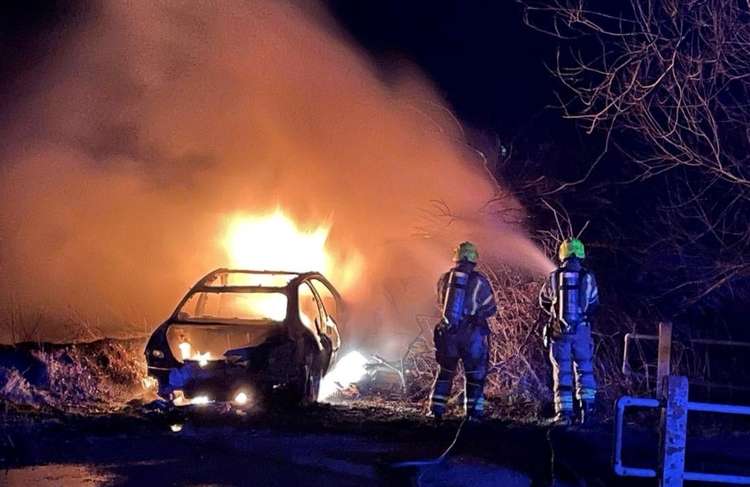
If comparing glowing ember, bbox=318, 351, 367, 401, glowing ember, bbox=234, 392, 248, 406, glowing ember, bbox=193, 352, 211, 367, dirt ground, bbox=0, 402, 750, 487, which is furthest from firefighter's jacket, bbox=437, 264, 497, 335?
glowing ember, bbox=193, 352, 211, 367

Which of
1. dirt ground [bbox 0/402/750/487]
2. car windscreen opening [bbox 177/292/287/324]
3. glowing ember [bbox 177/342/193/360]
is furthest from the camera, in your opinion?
car windscreen opening [bbox 177/292/287/324]

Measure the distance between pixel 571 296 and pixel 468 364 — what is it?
4.08 feet

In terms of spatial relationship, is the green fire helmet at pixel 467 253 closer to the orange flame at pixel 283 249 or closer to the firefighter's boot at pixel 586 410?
the firefighter's boot at pixel 586 410

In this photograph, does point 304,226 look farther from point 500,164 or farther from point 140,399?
point 140,399

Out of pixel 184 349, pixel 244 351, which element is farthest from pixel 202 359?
pixel 184 349

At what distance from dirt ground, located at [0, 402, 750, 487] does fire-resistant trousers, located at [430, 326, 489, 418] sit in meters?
0.32

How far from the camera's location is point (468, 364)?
9953 mm

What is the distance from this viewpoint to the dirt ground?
7207 millimetres

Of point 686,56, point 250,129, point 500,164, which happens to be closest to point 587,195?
point 500,164

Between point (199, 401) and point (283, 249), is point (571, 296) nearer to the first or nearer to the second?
point (199, 401)

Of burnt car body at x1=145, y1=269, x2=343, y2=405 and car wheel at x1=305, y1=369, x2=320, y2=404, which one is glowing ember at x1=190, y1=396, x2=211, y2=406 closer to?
burnt car body at x1=145, y1=269, x2=343, y2=405

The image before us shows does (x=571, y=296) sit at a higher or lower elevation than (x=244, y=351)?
higher

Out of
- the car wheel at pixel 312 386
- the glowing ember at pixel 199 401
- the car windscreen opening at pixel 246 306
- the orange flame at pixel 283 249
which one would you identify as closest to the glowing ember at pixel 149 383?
the glowing ember at pixel 199 401

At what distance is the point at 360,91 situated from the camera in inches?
640
